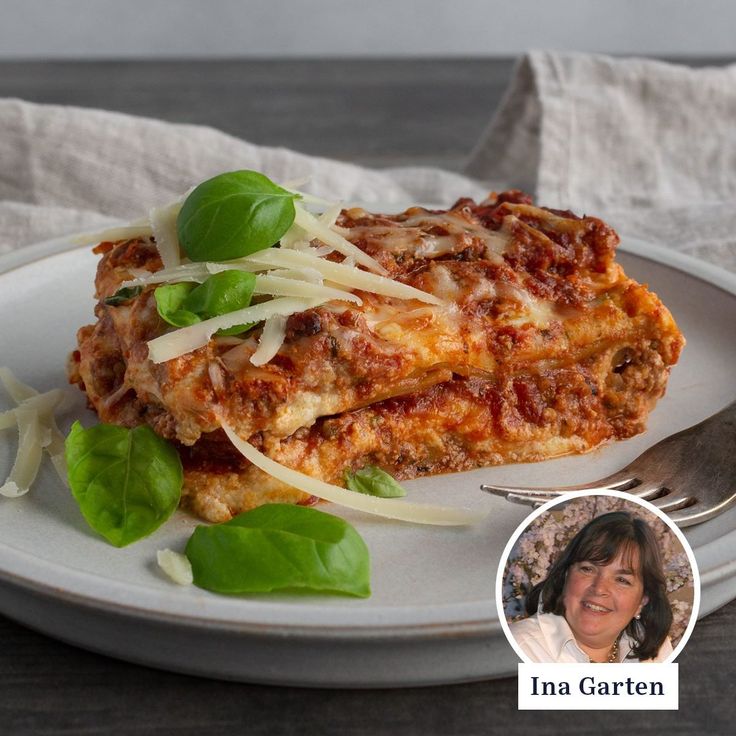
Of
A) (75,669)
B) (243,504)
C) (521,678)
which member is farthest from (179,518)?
(521,678)

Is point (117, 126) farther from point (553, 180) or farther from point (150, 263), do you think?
point (150, 263)

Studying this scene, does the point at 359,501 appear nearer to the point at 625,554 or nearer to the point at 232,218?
the point at 625,554

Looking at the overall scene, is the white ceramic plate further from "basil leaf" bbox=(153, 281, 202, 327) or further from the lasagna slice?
"basil leaf" bbox=(153, 281, 202, 327)

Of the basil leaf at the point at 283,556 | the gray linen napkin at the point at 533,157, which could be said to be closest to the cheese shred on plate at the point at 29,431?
the basil leaf at the point at 283,556

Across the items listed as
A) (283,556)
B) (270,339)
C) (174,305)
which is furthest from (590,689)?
(174,305)

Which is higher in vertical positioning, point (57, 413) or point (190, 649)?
point (190, 649)
